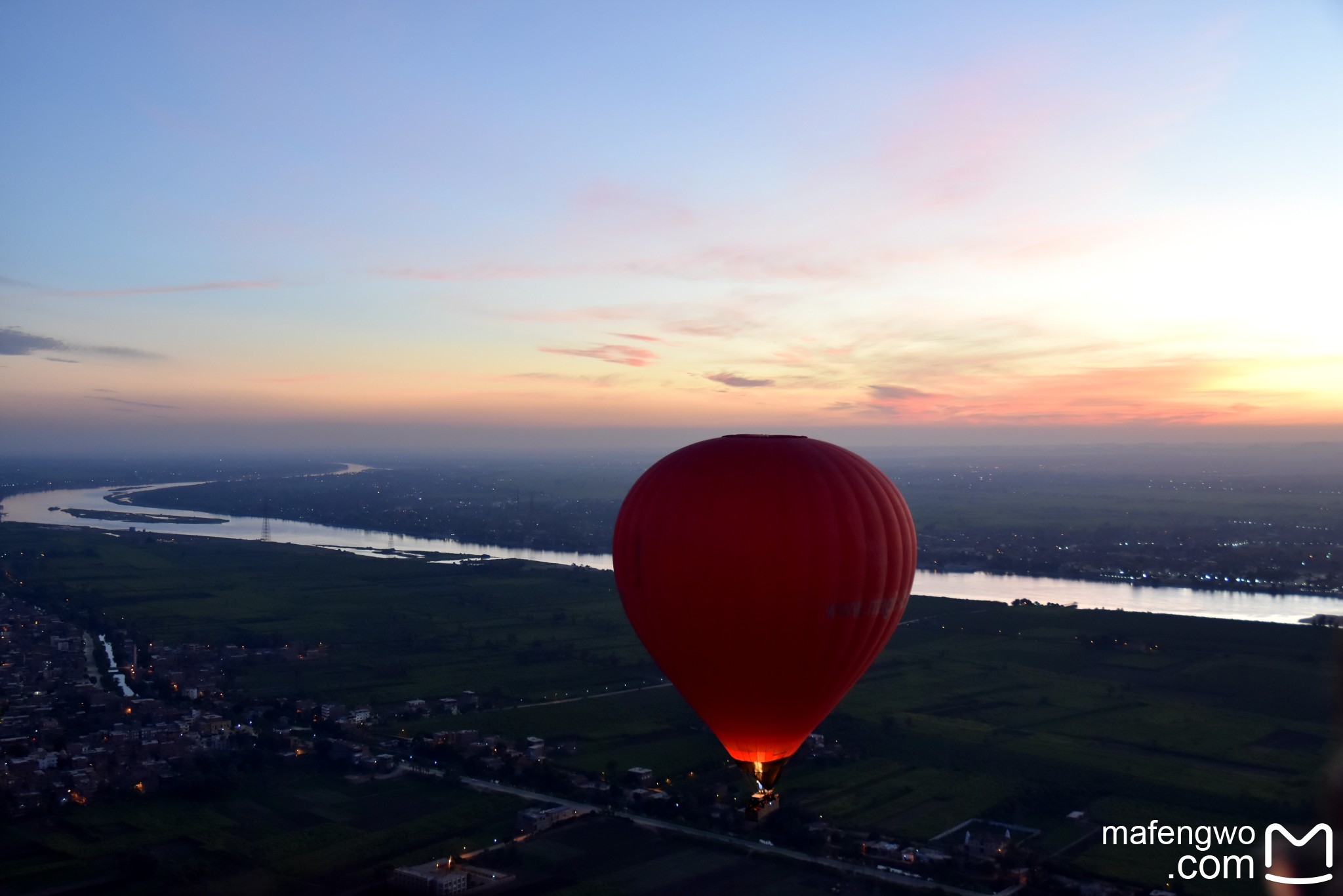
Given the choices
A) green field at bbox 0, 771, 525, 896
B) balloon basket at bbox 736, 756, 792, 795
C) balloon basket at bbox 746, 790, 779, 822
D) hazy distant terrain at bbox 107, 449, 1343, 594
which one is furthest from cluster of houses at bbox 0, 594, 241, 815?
hazy distant terrain at bbox 107, 449, 1343, 594

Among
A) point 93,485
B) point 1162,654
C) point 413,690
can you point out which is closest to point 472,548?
point 413,690

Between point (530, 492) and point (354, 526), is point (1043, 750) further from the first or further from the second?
point (530, 492)

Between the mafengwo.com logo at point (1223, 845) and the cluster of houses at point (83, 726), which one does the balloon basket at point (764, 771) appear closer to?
the mafengwo.com logo at point (1223, 845)

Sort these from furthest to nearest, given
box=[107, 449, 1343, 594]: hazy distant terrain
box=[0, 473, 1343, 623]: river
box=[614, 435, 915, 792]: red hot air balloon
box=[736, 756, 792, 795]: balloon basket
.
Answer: box=[107, 449, 1343, 594]: hazy distant terrain → box=[0, 473, 1343, 623]: river → box=[736, 756, 792, 795]: balloon basket → box=[614, 435, 915, 792]: red hot air balloon

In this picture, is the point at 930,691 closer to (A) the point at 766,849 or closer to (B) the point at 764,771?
(A) the point at 766,849

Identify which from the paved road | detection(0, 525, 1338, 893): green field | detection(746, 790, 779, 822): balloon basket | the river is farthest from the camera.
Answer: the river

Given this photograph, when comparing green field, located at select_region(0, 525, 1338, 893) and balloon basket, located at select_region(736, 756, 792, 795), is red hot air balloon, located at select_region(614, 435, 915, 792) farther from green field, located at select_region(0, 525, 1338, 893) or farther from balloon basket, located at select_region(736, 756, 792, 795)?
green field, located at select_region(0, 525, 1338, 893)
